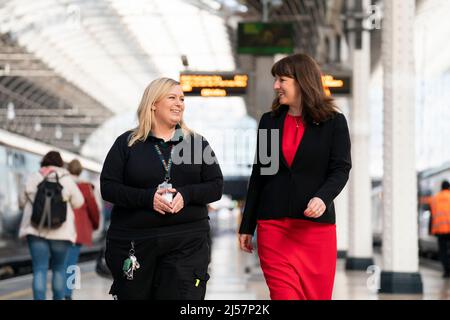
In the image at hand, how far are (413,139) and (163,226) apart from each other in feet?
31.8

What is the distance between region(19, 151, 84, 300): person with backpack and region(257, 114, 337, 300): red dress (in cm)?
550

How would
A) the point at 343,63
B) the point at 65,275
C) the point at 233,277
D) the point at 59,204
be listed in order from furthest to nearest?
the point at 343,63
the point at 233,277
the point at 65,275
the point at 59,204

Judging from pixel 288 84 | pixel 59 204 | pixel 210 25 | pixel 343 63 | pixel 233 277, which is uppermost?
pixel 210 25

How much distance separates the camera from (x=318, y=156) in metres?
4.48

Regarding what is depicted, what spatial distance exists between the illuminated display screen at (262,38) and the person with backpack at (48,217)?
984 centimetres

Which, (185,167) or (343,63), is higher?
(343,63)

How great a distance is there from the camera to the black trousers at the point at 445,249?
18.0 metres

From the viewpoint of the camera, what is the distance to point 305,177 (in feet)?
14.6

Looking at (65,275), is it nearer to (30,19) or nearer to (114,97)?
(30,19)

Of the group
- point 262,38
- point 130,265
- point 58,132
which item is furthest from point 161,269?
point 58,132

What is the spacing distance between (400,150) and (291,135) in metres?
9.41

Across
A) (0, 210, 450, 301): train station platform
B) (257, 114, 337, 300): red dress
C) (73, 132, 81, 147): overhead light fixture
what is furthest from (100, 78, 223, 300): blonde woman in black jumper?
(73, 132, 81, 147): overhead light fixture

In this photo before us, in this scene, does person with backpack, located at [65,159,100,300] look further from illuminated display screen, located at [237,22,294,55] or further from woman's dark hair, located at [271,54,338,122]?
illuminated display screen, located at [237,22,294,55]

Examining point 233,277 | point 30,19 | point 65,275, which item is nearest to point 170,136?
point 65,275
